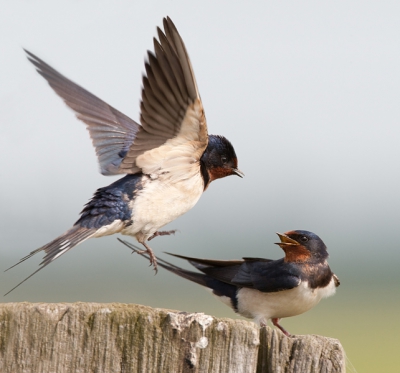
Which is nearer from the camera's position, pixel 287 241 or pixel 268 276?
pixel 268 276

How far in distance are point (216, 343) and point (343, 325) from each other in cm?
925

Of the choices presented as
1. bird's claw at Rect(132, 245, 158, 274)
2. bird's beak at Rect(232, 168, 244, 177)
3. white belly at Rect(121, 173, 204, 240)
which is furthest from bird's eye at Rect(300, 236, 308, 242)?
bird's claw at Rect(132, 245, 158, 274)

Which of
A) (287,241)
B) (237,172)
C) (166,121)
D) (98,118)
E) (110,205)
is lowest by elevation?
(287,241)

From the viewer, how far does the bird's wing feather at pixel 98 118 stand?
5.65 metres

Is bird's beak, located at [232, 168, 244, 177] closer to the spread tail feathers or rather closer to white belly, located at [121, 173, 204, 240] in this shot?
white belly, located at [121, 173, 204, 240]

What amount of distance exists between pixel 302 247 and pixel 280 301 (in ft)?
1.26

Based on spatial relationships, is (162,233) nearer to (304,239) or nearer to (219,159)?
(219,159)

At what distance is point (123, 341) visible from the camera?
7.26ft

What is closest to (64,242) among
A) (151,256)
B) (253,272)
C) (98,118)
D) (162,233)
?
(151,256)

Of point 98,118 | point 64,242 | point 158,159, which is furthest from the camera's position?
point 98,118

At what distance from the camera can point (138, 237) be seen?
192 inches

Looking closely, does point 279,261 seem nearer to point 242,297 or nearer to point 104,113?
point 242,297

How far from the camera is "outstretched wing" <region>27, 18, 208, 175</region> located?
3.96m

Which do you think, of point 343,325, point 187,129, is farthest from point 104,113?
point 343,325
